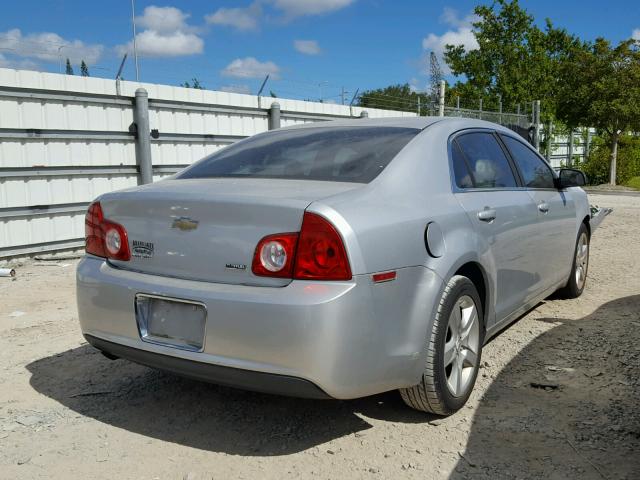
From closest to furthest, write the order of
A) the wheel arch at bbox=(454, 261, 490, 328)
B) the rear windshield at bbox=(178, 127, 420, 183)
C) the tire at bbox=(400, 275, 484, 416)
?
the tire at bbox=(400, 275, 484, 416), the rear windshield at bbox=(178, 127, 420, 183), the wheel arch at bbox=(454, 261, 490, 328)

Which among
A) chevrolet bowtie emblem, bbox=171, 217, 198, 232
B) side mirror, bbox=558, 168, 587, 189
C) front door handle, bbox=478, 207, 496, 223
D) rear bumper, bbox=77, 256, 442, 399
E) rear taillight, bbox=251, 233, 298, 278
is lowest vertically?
rear bumper, bbox=77, 256, 442, 399

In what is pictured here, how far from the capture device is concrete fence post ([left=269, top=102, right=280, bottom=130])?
35.9 feet

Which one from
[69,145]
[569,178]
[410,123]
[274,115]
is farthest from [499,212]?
[274,115]

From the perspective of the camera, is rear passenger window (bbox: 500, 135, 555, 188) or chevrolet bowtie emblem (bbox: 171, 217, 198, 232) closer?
chevrolet bowtie emblem (bbox: 171, 217, 198, 232)

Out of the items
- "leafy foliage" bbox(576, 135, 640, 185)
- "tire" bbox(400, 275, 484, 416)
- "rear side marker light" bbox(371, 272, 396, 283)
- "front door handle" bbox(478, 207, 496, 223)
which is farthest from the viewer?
"leafy foliage" bbox(576, 135, 640, 185)

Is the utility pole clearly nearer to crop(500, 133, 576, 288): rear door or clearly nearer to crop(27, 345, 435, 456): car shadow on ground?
crop(500, 133, 576, 288): rear door

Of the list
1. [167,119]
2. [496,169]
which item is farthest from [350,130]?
[167,119]

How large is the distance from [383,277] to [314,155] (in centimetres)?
104

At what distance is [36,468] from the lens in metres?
2.70

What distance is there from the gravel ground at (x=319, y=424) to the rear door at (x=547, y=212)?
55 cm

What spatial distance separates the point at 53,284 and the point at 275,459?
184 inches

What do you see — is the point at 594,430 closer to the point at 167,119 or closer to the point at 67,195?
the point at 67,195

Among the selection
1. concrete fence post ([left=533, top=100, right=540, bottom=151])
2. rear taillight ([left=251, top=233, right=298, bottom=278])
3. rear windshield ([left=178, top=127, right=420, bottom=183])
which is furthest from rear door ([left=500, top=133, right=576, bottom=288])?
concrete fence post ([left=533, top=100, right=540, bottom=151])

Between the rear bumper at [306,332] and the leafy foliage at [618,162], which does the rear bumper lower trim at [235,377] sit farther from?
the leafy foliage at [618,162]
